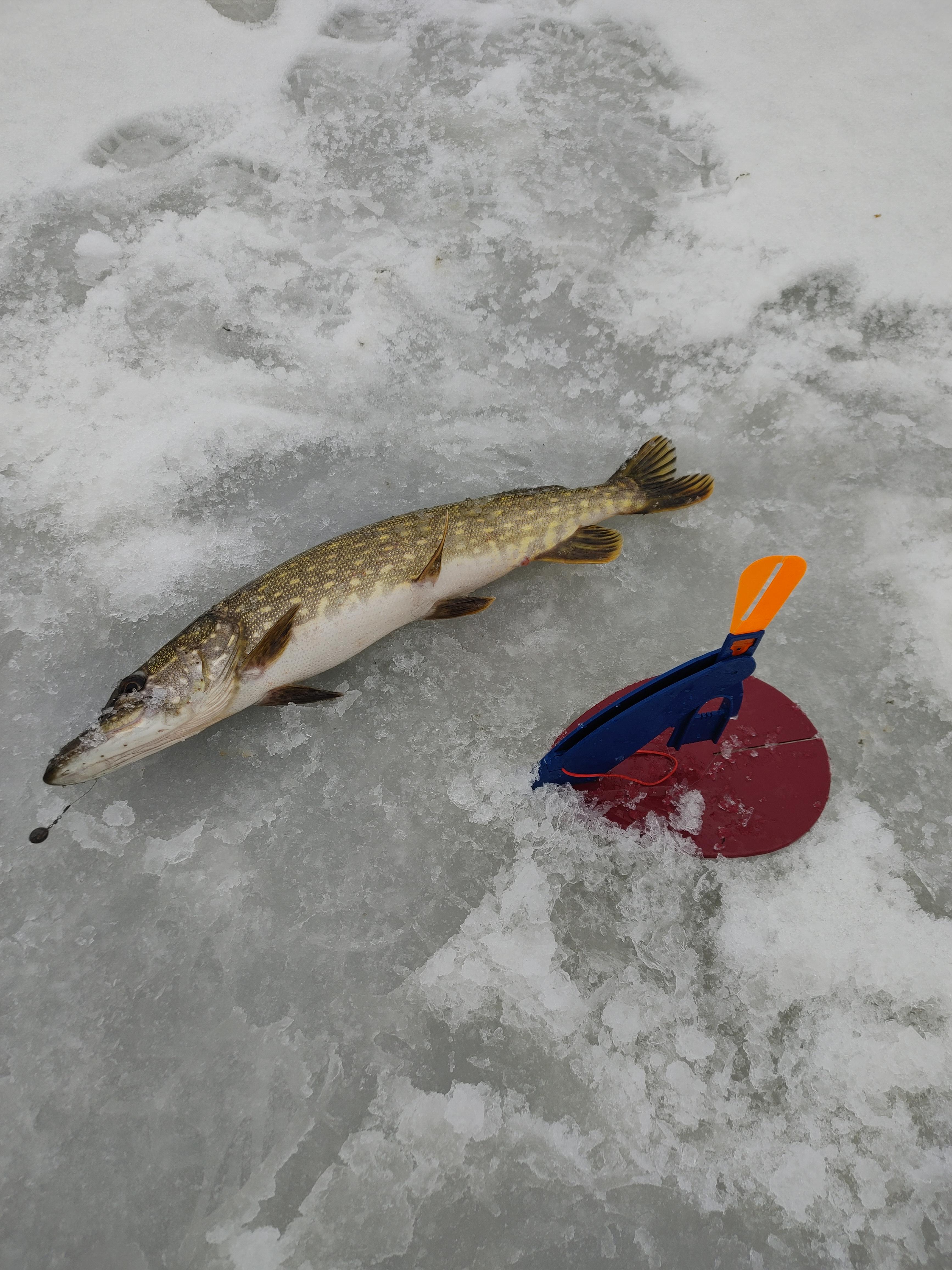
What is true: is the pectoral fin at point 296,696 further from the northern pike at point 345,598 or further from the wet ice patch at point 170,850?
the wet ice patch at point 170,850

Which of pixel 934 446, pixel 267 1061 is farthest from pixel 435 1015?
pixel 934 446

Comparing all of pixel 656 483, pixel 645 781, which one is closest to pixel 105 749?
pixel 645 781

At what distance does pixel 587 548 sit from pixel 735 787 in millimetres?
924

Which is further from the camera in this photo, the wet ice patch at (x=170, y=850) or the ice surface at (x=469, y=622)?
the wet ice patch at (x=170, y=850)

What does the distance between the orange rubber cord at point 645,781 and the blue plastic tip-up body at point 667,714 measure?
0.04 metres

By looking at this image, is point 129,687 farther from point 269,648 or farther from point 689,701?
point 689,701

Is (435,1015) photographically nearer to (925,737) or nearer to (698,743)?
(698,743)

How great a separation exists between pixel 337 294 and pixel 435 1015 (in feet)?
9.21

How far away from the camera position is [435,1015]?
6.52ft

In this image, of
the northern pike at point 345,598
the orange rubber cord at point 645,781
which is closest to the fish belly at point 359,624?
the northern pike at point 345,598

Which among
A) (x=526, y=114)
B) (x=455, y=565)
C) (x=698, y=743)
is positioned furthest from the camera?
(x=526, y=114)

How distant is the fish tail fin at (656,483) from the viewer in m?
2.73

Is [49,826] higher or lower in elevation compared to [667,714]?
lower

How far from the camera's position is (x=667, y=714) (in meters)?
2.00
